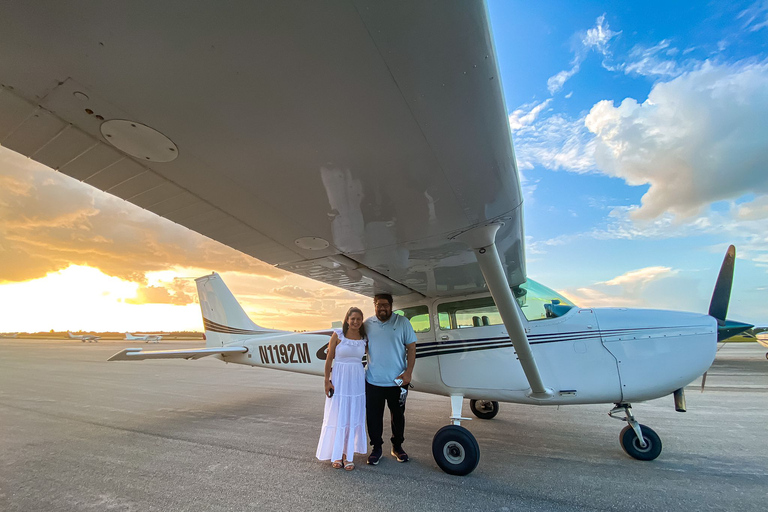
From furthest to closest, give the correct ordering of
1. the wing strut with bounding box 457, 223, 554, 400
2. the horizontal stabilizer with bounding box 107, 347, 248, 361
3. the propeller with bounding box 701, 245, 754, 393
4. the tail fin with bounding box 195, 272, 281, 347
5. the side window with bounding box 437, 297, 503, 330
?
the tail fin with bounding box 195, 272, 281, 347
the horizontal stabilizer with bounding box 107, 347, 248, 361
the side window with bounding box 437, 297, 503, 330
the propeller with bounding box 701, 245, 754, 393
the wing strut with bounding box 457, 223, 554, 400

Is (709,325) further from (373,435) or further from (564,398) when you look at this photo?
(373,435)

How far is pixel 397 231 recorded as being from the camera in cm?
235

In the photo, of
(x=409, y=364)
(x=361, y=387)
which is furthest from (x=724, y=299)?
(x=361, y=387)

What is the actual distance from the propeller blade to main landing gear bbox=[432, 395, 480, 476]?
318 cm

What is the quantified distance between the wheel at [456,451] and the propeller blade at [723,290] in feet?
10.4

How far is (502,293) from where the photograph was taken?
2822 millimetres

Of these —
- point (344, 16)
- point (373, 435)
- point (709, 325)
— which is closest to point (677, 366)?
point (709, 325)

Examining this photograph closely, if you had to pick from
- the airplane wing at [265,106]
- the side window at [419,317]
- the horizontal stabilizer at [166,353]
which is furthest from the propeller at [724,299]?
the horizontal stabilizer at [166,353]

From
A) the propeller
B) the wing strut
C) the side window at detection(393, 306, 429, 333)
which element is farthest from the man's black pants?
the propeller

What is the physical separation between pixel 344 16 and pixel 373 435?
330 centimetres

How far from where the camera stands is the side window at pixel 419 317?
13.4 feet

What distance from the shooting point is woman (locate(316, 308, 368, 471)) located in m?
2.99

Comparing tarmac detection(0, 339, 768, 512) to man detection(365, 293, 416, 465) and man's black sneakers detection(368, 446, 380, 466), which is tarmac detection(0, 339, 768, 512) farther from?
man detection(365, 293, 416, 465)

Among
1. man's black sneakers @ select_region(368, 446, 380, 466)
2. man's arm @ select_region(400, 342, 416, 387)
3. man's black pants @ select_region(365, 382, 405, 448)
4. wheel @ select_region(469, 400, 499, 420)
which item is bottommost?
wheel @ select_region(469, 400, 499, 420)
